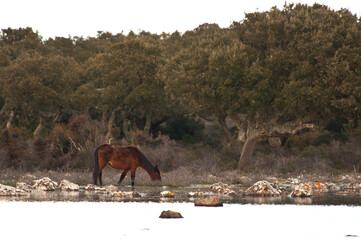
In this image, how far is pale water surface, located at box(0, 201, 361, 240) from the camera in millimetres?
16344

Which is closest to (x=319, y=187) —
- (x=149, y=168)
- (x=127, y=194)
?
(x=149, y=168)

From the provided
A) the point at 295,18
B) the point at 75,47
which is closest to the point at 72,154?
the point at 295,18

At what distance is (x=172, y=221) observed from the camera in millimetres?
18516

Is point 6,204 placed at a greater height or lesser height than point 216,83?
lesser

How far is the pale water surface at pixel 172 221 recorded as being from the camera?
16.3m

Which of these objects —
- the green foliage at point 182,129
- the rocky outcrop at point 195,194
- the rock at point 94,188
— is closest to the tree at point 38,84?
the green foliage at point 182,129

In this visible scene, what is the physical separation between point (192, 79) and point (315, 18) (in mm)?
9430

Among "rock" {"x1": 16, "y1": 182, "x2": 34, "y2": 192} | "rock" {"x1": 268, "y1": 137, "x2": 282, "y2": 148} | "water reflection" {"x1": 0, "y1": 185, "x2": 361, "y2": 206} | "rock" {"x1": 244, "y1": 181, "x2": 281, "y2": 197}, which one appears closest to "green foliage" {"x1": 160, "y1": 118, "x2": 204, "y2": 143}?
"rock" {"x1": 268, "y1": 137, "x2": 282, "y2": 148}

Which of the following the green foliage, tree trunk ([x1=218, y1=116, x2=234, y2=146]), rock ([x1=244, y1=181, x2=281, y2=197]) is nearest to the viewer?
rock ([x1=244, y1=181, x2=281, y2=197])

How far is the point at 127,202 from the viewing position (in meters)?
23.4

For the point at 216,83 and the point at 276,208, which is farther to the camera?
the point at 216,83

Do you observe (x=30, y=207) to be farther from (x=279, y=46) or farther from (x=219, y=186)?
(x=279, y=46)

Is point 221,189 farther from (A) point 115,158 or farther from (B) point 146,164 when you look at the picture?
(A) point 115,158

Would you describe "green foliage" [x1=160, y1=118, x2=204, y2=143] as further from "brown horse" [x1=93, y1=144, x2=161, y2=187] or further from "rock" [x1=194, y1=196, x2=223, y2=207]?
"rock" [x1=194, y1=196, x2=223, y2=207]
